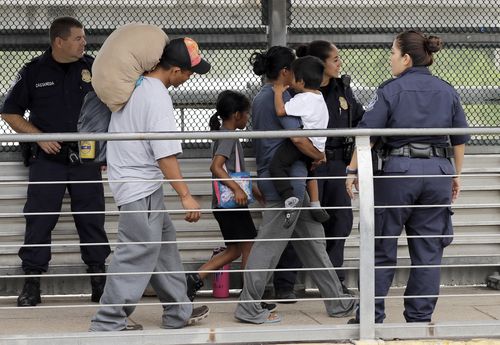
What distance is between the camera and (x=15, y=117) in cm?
777

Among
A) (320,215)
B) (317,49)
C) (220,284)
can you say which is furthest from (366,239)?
(220,284)

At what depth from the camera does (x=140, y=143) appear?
6.32m

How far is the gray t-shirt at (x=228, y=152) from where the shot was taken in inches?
299

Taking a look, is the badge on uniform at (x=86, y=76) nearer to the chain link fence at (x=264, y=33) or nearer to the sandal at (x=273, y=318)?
the chain link fence at (x=264, y=33)

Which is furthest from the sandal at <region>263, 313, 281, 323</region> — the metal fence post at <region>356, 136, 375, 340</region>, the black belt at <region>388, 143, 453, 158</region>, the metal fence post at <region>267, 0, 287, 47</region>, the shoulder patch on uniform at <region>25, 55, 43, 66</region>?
the shoulder patch on uniform at <region>25, 55, 43, 66</region>

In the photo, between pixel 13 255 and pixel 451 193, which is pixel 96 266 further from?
pixel 451 193

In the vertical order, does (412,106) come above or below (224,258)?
above

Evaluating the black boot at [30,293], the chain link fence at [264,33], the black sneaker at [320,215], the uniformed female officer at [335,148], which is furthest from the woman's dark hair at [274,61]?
the black boot at [30,293]

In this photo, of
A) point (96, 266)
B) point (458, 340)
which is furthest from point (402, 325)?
point (96, 266)

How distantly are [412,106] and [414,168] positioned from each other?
0.35m

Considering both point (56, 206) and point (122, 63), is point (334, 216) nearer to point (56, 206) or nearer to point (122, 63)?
point (56, 206)

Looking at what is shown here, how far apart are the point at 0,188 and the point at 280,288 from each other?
2077 mm

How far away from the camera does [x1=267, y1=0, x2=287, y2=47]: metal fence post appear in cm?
813

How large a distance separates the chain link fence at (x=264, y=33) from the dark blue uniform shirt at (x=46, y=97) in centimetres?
37
